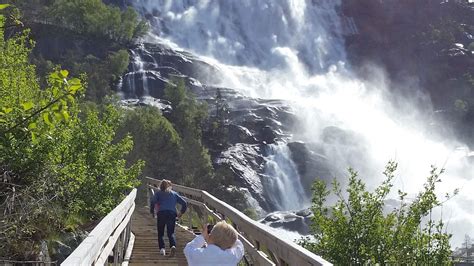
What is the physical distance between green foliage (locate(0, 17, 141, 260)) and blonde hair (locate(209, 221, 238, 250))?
13.1ft

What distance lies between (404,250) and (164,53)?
8365 cm

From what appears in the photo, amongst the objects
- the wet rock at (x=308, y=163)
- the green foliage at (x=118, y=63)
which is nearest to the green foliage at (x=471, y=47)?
the wet rock at (x=308, y=163)

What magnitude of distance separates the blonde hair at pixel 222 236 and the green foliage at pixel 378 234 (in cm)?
549

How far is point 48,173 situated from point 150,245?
2.87m

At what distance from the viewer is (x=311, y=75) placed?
103625mm

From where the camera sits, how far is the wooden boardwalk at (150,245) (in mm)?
11156

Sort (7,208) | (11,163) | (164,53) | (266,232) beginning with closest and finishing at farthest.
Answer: (266,232)
(7,208)
(11,163)
(164,53)

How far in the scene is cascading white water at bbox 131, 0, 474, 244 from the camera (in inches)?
2985

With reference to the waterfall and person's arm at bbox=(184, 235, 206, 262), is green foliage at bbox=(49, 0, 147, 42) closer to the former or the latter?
the waterfall

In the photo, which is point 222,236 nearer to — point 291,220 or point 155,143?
point 291,220

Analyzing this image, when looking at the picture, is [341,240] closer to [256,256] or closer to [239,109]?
[256,256]

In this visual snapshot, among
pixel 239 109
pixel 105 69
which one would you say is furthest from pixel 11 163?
pixel 105 69

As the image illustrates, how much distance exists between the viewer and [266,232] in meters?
6.10

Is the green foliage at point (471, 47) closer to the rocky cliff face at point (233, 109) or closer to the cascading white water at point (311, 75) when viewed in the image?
the cascading white water at point (311, 75)
